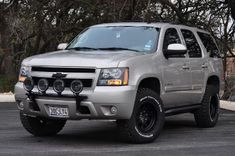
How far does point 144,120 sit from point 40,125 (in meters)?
1.79

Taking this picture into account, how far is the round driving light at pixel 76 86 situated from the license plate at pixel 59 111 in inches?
12.8

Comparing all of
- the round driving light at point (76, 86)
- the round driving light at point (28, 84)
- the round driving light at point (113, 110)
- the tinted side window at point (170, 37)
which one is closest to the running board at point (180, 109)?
the tinted side window at point (170, 37)

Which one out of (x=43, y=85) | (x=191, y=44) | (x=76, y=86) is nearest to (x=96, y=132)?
(x=43, y=85)

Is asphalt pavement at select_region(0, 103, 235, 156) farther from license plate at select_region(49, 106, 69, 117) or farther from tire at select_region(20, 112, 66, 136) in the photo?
license plate at select_region(49, 106, 69, 117)

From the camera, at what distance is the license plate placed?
8219 millimetres

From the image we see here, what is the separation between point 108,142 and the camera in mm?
8797

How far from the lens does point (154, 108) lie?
8.73 metres

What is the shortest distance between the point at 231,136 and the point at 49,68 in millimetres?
3353

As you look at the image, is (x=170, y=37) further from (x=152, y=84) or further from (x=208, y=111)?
(x=208, y=111)

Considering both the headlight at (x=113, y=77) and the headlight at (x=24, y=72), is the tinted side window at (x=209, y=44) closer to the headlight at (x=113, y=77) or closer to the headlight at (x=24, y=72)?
the headlight at (x=113, y=77)

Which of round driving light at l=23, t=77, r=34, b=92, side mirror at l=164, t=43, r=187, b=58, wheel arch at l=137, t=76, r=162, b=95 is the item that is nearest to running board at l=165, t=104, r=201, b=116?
wheel arch at l=137, t=76, r=162, b=95

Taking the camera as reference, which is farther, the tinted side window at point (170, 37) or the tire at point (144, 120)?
the tinted side window at point (170, 37)

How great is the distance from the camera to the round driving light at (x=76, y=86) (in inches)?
318

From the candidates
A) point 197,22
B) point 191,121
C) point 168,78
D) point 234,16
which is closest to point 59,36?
point 197,22
